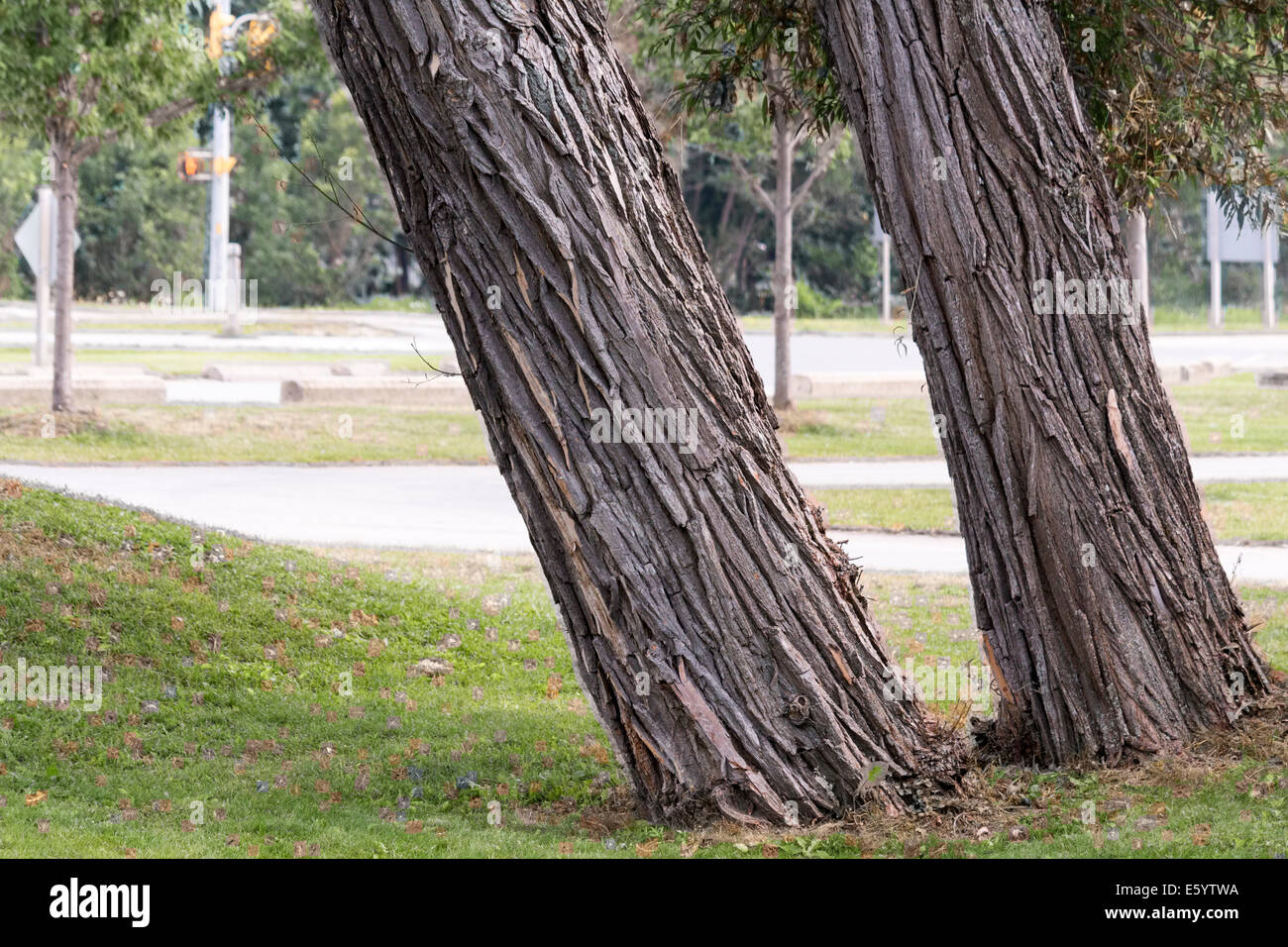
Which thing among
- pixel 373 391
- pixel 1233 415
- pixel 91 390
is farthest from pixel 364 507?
pixel 1233 415

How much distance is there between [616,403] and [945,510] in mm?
9416

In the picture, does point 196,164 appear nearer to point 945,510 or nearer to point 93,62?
point 93,62

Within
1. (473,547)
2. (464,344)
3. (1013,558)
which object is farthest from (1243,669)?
(473,547)

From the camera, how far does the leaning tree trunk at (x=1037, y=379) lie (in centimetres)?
584

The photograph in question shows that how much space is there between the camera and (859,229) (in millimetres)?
48875

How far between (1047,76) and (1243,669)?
8.55 ft

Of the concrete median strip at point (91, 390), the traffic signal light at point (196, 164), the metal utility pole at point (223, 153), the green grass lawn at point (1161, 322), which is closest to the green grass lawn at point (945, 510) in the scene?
the metal utility pole at point (223, 153)

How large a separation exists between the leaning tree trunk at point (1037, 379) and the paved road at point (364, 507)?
515 cm

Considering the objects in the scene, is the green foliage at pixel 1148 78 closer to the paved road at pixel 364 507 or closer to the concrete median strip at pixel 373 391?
the paved road at pixel 364 507

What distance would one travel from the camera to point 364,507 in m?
13.9

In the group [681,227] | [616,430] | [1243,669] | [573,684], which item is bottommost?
[573,684]

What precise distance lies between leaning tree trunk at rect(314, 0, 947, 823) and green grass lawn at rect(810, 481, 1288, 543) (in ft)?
26.3
